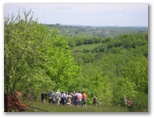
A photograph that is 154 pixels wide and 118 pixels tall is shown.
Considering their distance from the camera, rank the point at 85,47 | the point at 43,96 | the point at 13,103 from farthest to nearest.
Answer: the point at 85,47 → the point at 43,96 → the point at 13,103

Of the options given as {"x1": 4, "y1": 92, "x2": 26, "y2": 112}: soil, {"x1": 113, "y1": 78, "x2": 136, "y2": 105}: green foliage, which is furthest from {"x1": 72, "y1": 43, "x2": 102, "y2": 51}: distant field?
{"x1": 4, "y1": 92, "x2": 26, "y2": 112}: soil

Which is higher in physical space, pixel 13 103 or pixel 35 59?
pixel 35 59

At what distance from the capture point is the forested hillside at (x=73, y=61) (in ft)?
77.6

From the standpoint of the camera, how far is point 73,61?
78.1ft

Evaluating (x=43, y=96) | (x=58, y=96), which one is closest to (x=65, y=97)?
(x=58, y=96)

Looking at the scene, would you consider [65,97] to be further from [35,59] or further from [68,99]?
[35,59]

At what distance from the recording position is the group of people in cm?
2373

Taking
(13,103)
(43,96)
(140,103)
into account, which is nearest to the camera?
(140,103)

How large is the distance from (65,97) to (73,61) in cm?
88

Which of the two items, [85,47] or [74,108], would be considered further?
[85,47]

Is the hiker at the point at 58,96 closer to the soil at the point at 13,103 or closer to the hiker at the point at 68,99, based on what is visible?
the hiker at the point at 68,99

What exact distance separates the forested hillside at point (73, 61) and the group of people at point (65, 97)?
0.10m

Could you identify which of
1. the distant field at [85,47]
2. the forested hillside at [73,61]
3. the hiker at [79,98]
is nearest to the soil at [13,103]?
the forested hillside at [73,61]

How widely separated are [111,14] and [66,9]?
107cm
